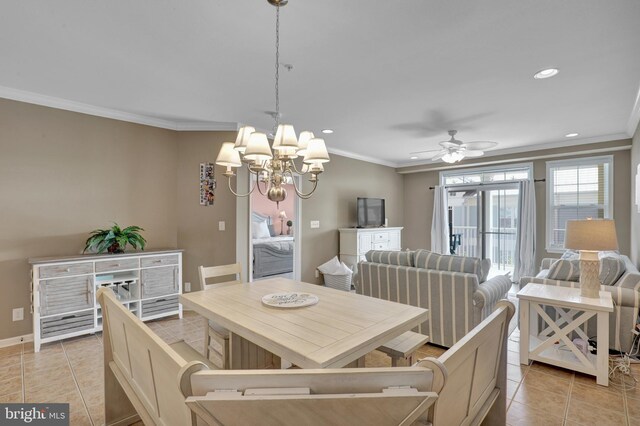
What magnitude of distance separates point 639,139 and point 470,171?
9.40 feet

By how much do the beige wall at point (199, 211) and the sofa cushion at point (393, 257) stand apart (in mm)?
1918

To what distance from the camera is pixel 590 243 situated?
2.45 metres

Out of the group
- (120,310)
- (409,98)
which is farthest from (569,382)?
(120,310)

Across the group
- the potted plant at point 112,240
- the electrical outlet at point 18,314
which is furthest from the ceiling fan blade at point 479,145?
the electrical outlet at point 18,314

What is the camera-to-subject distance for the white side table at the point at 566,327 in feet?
7.58

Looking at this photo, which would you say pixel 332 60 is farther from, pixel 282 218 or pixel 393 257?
pixel 282 218

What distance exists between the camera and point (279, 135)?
1.92 meters

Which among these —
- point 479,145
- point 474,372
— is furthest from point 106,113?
point 479,145

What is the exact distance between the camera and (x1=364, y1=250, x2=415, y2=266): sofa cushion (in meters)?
3.23

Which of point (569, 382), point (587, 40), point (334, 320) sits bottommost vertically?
point (569, 382)

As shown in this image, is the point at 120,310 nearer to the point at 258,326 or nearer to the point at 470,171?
the point at 258,326

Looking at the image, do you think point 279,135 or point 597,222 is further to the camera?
point 597,222

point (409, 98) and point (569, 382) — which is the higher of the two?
point (409, 98)

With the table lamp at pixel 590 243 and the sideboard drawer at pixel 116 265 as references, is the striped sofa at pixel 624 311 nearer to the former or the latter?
the table lamp at pixel 590 243
